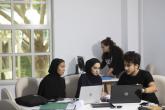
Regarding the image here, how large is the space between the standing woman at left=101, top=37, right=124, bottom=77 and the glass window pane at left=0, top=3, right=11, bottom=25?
6.23ft

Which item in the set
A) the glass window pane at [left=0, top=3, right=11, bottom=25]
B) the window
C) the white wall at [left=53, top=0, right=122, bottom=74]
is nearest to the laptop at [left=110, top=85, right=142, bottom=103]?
the white wall at [left=53, top=0, right=122, bottom=74]

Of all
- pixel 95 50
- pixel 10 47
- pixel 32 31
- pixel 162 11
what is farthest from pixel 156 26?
pixel 10 47

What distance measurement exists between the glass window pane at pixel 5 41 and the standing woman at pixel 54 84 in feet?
7.20

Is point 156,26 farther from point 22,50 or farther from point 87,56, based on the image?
point 22,50

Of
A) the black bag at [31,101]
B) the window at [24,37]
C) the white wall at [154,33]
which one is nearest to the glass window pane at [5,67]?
the window at [24,37]

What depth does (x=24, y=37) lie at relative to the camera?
653cm

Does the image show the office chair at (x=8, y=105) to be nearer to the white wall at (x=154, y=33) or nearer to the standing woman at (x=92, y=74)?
the standing woman at (x=92, y=74)

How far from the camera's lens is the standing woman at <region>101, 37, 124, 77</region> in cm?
618

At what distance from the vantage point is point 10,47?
21.2ft

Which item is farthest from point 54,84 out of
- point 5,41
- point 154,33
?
point 154,33

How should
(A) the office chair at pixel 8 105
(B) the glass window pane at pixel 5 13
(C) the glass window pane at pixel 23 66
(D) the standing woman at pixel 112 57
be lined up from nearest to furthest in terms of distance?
(A) the office chair at pixel 8 105
(D) the standing woman at pixel 112 57
(B) the glass window pane at pixel 5 13
(C) the glass window pane at pixel 23 66

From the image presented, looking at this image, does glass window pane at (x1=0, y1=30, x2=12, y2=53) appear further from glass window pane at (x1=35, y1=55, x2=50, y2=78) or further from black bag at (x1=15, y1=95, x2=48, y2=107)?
black bag at (x1=15, y1=95, x2=48, y2=107)

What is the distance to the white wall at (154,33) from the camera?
6699mm

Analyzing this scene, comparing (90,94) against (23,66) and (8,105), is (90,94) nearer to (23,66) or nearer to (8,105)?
(8,105)
